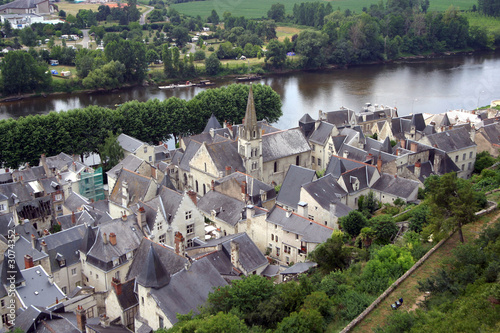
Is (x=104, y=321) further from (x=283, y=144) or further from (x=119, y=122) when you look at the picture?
(x=119, y=122)

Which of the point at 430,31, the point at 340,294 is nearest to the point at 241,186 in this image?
the point at 340,294

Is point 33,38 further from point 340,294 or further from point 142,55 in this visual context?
point 340,294

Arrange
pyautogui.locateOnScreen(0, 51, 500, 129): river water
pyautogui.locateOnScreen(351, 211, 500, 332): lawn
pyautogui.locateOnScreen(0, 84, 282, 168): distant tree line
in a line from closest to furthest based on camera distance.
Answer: pyautogui.locateOnScreen(351, 211, 500, 332): lawn, pyautogui.locateOnScreen(0, 84, 282, 168): distant tree line, pyautogui.locateOnScreen(0, 51, 500, 129): river water

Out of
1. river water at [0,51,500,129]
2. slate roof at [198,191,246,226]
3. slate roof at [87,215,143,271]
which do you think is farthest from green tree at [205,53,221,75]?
slate roof at [87,215,143,271]

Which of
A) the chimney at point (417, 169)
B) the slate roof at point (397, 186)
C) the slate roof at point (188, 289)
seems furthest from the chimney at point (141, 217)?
the chimney at point (417, 169)

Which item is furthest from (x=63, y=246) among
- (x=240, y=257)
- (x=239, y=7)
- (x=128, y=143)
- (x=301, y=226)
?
(x=239, y=7)

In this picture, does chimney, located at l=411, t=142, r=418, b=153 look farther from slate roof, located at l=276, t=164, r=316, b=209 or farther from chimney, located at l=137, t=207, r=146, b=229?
chimney, located at l=137, t=207, r=146, b=229
